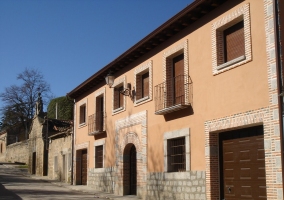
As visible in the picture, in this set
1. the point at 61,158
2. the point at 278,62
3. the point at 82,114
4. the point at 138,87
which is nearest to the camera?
the point at 278,62

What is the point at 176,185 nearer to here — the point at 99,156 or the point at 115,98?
the point at 115,98

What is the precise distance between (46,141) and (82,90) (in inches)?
321

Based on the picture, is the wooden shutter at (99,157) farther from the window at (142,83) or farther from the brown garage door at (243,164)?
the brown garage door at (243,164)

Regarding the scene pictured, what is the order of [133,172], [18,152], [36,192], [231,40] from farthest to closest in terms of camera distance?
[18,152]
[36,192]
[133,172]
[231,40]

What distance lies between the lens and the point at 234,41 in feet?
37.1

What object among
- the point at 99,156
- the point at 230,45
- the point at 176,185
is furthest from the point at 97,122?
the point at 230,45

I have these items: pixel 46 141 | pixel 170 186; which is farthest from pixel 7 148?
pixel 170 186

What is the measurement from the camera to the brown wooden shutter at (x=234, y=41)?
11007mm

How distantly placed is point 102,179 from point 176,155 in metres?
6.44

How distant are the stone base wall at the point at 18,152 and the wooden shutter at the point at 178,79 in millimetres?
27893

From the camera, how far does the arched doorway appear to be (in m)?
17.0

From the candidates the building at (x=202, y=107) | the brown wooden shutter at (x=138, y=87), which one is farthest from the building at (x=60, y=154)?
the brown wooden shutter at (x=138, y=87)

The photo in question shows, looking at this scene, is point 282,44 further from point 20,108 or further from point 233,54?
point 20,108

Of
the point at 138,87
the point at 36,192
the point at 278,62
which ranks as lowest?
the point at 36,192
